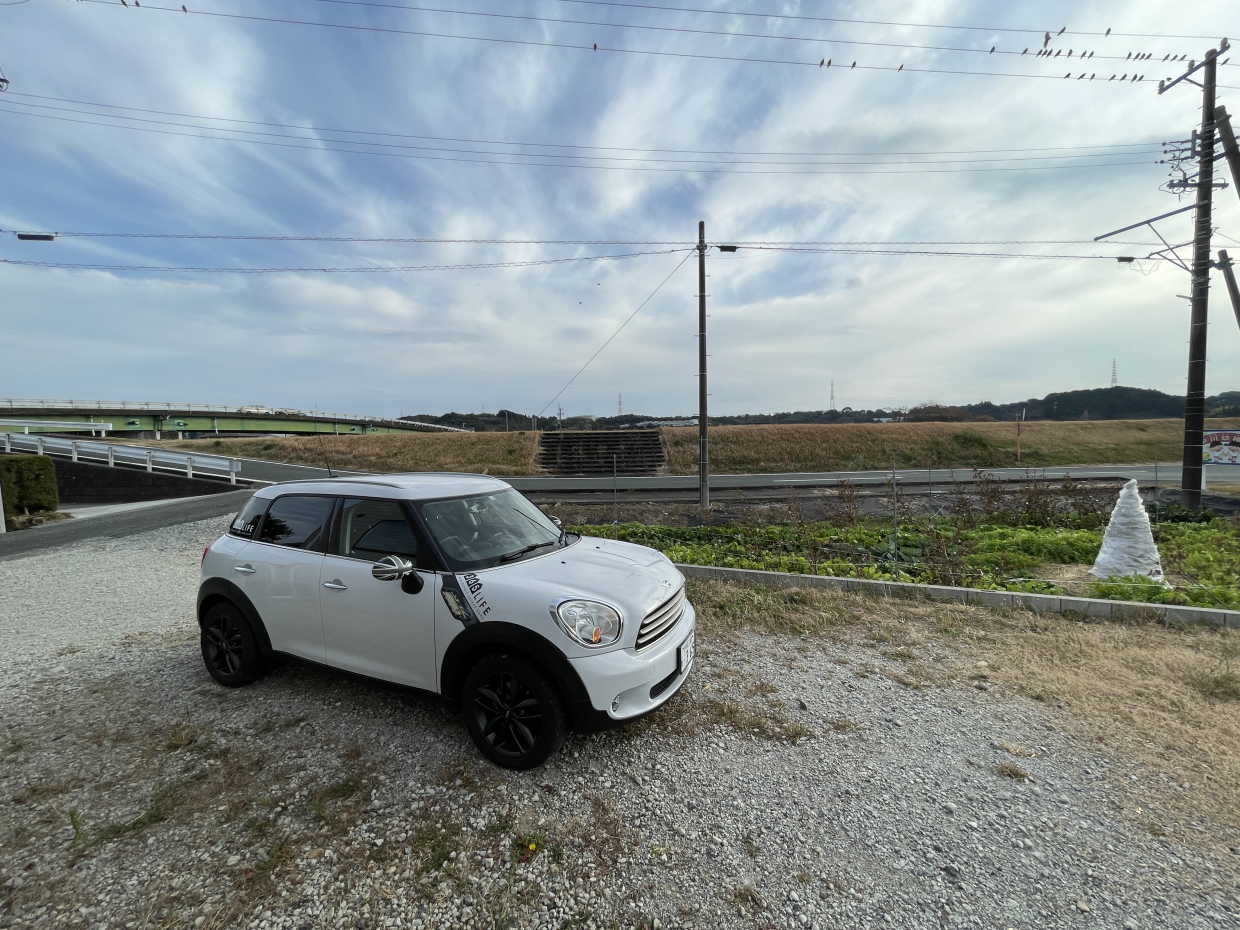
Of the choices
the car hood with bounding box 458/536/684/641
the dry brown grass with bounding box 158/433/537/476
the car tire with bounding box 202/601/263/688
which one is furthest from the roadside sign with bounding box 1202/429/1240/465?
the dry brown grass with bounding box 158/433/537/476

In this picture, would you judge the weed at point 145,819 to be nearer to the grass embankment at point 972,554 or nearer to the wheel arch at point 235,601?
the wheel arch at point 235,601

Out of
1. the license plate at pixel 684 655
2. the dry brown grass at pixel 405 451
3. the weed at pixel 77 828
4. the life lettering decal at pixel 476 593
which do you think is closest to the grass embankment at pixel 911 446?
the dry brown grass at pixel 405 451

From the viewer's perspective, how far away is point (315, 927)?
6.57ft

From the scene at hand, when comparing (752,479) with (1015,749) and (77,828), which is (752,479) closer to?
(1015,749)

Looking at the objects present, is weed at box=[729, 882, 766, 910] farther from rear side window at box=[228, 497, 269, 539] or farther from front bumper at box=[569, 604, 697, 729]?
rear side window at box=[228, 497, 269, 539]

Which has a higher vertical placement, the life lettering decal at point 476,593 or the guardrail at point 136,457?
the guardrail at point 136,457

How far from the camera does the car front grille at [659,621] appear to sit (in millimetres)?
2951

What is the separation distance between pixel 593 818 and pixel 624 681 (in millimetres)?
657

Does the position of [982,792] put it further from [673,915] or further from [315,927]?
[315,927]

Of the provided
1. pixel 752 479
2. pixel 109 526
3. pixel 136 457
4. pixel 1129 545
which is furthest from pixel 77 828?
pixel 752 479

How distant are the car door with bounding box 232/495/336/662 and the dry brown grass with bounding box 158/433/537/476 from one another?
22.8 metres

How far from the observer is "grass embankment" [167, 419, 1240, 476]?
2816cm

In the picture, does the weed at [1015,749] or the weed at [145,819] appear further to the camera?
the weed at [1015,749]

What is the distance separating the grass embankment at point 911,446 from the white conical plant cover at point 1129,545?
20.5 meters
